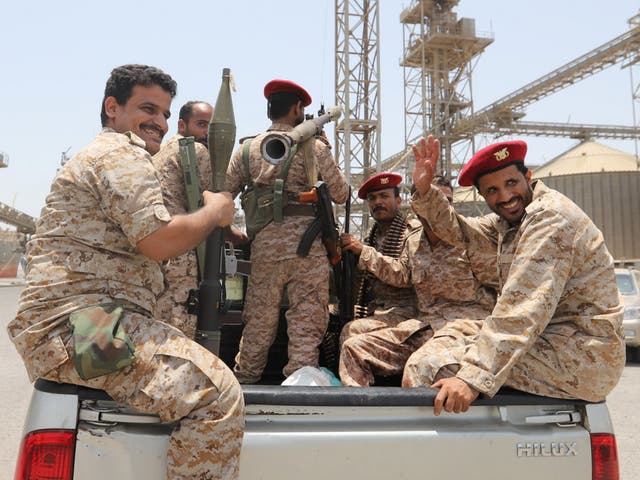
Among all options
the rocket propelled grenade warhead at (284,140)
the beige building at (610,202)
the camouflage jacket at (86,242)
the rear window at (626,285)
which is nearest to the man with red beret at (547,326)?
the camouflage jacket at (86,242)

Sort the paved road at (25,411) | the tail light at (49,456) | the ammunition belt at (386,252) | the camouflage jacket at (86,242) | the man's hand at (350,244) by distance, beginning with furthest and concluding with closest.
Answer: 1. the paved road at (25,411)
2. the ammunition belt at (386,252)
3. the man's hand at (350,244)
4. the camouflage jacket at (86,242)
5. the tail light at (49,456)

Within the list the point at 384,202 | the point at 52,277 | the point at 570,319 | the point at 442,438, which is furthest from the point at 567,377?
the point at 384,202

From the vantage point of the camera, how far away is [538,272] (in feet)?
6.75

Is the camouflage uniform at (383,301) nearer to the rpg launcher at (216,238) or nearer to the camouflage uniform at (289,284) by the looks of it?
the camouflage uniform at (289,284)

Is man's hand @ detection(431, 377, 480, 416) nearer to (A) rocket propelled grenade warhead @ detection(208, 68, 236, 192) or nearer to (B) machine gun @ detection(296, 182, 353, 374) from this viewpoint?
(A) rocket propelled grenade warhead @ detection(208, 68, 236, 192)

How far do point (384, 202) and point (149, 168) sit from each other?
2.24 metres

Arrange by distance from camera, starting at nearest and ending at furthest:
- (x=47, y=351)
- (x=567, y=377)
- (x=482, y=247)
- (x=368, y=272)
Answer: (x=47, y=351) < (x=567, y=377) < (x=482, y=247) < (x=368, y=272)

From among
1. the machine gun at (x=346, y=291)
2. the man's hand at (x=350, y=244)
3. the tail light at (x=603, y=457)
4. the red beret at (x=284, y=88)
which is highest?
the red beret at (x=284, y=88)

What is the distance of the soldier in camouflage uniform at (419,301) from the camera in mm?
2881

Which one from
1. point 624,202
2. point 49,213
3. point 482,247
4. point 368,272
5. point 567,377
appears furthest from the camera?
point 624,202

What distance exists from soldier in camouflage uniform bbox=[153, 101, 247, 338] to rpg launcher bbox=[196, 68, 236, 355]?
0.58 m

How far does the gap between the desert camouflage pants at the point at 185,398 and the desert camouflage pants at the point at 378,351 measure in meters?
1.16

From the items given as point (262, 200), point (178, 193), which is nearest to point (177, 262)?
point (178, 193)

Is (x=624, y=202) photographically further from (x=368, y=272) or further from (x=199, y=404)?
(x=199, y=404)
